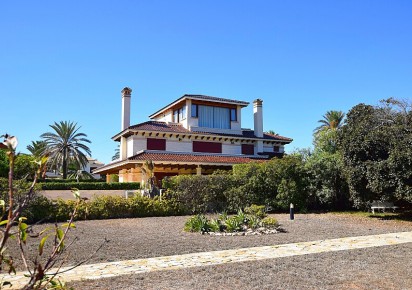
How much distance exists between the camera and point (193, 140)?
3416 cm

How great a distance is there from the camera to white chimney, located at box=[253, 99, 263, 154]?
37781 mm

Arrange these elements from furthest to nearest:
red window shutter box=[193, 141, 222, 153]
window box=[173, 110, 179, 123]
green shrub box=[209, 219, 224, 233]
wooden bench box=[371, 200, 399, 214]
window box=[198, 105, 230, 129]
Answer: window box=[173, 110, 179, 123], window box=[198, 105, 230, 129], red window shutter box=[193, 141, 222, 153], wooden bench box=[371, 200, 399, 214], green shrub box=[209, 219, 224, 233]

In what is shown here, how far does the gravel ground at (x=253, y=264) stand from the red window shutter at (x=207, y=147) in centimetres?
2061

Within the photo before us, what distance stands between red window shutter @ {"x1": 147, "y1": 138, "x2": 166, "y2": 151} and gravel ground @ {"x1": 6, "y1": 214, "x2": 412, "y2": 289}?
18.7 metres

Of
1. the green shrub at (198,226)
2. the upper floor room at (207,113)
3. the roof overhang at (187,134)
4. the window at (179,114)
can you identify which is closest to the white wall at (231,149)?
the roof overhang at (187,134)

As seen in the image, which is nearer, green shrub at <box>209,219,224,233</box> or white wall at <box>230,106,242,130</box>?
green shrub at <box>209,219,224,233</box>

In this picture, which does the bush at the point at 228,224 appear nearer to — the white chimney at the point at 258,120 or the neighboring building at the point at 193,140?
the neighboring building at the point at 193,140

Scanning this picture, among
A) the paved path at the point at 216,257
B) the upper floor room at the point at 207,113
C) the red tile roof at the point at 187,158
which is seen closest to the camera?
the paved path at the point at 216,257

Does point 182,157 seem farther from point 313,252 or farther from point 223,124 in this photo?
point 313,252

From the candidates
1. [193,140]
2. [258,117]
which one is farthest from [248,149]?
[193,140]

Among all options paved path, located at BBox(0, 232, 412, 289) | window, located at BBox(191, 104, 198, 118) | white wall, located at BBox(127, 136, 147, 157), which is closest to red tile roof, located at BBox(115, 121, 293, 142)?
white wall, located at BBox(127, 136, 147, 157)

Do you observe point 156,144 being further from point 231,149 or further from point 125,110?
point 231,149

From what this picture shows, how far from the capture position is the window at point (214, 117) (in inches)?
1396

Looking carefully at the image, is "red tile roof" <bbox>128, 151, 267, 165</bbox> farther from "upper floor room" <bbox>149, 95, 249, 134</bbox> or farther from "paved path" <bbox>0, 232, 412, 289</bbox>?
"paved path" <bbox>0, 232, 412, 289</bbox>
